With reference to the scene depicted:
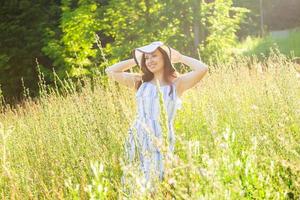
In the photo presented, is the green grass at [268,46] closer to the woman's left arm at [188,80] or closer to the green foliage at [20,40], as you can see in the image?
the green foliage at [20,40]

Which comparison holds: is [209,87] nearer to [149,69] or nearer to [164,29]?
[149,69]

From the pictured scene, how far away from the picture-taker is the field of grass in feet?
8.57

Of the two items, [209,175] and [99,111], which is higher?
[209,175]

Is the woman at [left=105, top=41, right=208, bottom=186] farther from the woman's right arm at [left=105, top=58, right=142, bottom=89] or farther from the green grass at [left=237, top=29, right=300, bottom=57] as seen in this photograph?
the green grass at [left=237, top=29, right=300, bottom=57]

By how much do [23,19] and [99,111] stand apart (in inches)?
419

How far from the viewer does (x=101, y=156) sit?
352cm

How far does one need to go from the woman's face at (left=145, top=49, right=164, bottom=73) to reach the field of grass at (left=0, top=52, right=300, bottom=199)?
37cm

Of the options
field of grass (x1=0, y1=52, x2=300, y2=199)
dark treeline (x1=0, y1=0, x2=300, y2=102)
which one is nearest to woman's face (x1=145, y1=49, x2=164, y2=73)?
field of grass (x1=0, y1=52, x2=300, y2=199)

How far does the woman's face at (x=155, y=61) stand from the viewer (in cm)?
402

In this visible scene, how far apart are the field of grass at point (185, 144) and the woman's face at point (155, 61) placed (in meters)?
0.37

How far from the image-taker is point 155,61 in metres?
4.02

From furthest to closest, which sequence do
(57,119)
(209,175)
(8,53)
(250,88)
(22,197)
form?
(8,53) < (250,88) < (57,119) < (22,197) < (209,175)

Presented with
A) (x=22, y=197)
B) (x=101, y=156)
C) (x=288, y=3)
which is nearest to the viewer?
(x=22, y=197)

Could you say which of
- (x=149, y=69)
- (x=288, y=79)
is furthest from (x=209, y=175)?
(x=288, y=79)
